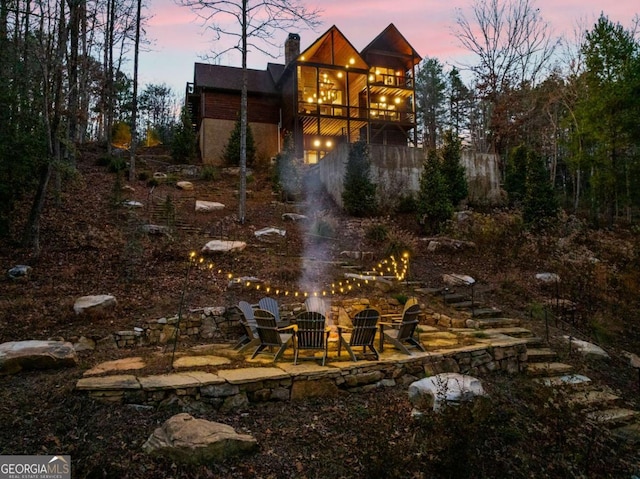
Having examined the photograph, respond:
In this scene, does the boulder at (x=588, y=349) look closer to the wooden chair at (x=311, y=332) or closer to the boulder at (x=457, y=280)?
the boulder at (x=457, y=280)

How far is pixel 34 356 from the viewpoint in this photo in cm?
473

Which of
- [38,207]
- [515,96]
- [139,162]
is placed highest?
[515,96]

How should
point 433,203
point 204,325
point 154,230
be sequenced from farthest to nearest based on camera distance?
point 433,203 < point 154,230 < point 204,325

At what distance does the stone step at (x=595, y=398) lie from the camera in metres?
4.92

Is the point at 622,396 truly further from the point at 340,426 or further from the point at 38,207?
the point at 38,207

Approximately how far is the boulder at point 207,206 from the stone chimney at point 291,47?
45.7 feet

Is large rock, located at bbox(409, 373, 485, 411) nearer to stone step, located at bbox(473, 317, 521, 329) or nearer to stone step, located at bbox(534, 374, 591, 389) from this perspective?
stone step, located at bbox(534, 374, 591, 389)

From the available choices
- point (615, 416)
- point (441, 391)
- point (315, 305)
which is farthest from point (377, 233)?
point (441, 391)

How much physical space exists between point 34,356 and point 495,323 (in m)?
7.78

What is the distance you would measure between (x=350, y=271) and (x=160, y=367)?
225 inches

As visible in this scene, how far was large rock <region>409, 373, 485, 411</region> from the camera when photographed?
14.0 feet

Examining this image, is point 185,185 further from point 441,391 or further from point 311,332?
point 441,391

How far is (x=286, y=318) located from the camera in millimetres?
7465

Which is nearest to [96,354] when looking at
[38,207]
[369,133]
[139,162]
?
[38,207]
